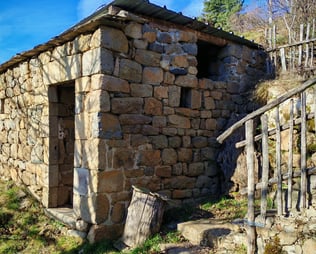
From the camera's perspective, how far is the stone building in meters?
3.83

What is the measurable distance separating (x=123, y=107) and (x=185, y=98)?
1.29 meters

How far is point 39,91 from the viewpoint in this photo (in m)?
5.04

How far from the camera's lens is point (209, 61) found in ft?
19.2

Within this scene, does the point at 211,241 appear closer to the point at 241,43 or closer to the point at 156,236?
the point at 156,236

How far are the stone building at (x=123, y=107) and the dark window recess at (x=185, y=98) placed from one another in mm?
16

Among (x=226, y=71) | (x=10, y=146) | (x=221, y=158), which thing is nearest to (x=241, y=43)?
(x=226, y=71)

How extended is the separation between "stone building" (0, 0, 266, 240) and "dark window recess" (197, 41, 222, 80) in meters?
0.02

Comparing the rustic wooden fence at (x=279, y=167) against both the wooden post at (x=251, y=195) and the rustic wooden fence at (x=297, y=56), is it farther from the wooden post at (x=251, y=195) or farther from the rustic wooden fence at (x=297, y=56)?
the rustic wooden fence at (x=297, y=56)

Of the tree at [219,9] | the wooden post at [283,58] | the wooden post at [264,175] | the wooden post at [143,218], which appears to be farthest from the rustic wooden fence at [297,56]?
the tree at [219,9]

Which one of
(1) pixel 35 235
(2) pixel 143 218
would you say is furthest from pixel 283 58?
(1) pixel 35 235

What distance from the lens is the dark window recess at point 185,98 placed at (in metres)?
4.78

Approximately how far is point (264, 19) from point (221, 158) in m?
10.8

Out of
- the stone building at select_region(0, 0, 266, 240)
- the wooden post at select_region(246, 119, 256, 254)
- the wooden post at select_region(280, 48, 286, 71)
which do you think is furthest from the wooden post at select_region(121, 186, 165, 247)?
the wooden post at select_region(280, 48, 286, 71)

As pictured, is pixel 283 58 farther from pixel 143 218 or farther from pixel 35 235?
pixel 35 235
